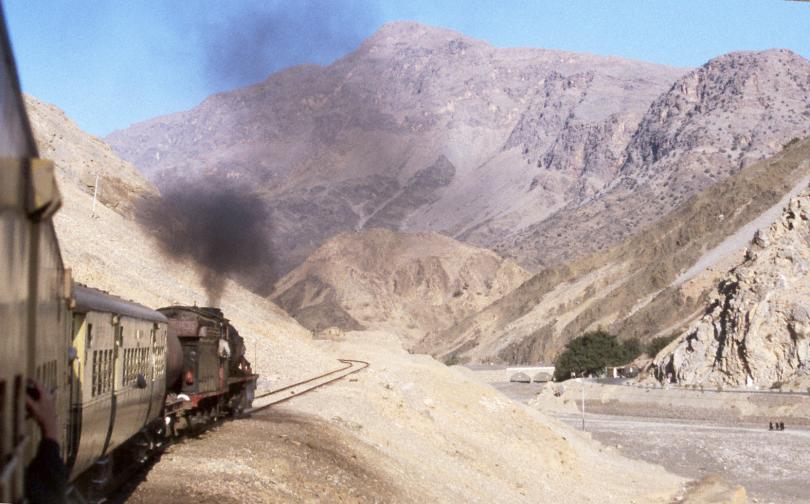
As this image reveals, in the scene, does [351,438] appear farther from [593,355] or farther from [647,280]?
[647,280]

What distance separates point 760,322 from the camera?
7281 centimetres

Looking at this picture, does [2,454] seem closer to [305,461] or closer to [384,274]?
[305,461]

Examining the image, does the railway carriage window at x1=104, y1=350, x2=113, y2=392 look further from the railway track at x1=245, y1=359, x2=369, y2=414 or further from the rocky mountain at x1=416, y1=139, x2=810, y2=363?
the rocky mountain at x1=416, y1=139, x2=810, y2=363

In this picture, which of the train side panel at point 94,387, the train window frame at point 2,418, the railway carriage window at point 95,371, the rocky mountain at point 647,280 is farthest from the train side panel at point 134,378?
the rocky mountain at point 647,280

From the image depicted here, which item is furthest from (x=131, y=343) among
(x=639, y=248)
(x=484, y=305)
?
(x=484, y=305)

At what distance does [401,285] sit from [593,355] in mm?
88686

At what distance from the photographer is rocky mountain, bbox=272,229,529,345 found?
180750 millimetres

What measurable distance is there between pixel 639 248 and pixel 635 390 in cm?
7579

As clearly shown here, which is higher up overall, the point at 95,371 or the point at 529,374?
the point at 95,371

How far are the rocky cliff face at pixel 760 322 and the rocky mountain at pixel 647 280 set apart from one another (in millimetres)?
31341

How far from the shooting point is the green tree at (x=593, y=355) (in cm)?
10506

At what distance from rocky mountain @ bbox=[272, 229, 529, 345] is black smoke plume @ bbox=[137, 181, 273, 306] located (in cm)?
10133

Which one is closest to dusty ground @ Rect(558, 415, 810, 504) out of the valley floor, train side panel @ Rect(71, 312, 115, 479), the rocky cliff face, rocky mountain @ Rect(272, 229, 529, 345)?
the valley floor

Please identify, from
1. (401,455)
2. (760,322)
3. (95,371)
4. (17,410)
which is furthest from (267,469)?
(760,322)
